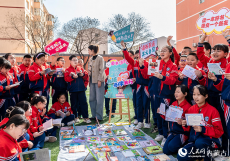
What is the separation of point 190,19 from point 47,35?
15139 millimetres

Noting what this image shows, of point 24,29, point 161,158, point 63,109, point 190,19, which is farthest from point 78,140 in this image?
point 24,29

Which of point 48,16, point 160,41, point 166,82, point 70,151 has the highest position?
point 48,16

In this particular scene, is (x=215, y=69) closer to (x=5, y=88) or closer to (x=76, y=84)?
(x=76, y=84)

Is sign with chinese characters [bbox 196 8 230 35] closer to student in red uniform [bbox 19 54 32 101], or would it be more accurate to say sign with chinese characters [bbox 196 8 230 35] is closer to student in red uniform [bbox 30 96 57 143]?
student in red uniform [bbox 30 96 57 143]

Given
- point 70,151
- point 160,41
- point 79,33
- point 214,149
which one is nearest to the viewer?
point 214,149

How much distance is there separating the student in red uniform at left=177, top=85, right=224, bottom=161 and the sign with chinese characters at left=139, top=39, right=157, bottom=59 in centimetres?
127

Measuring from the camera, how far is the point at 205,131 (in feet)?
8.16

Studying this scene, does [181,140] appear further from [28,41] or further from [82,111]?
[28,41]

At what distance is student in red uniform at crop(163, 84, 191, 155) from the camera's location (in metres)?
2.84

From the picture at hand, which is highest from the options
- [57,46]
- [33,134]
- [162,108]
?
[57,46]

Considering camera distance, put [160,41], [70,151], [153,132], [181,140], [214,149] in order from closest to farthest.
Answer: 1. [214,149]
2. [181,140]
3. [70,151]
4. [153,132]
5. [160,41]

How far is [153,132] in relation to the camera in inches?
156

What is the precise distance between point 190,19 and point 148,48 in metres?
17.1

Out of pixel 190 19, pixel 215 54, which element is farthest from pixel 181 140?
pixel 190 19
